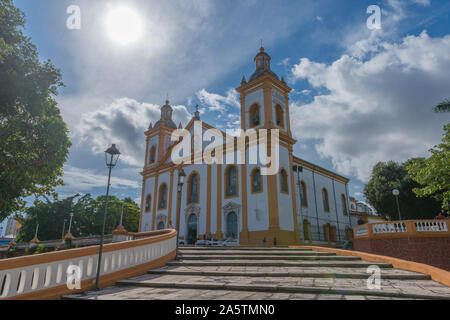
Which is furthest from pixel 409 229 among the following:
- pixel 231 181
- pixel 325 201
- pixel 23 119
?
pixel 23 119

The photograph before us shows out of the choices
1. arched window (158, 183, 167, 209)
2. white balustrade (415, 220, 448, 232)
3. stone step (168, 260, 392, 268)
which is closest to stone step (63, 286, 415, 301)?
stone step (168, 260, 392, 268)

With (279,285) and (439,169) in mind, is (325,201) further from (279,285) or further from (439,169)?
(279,285)

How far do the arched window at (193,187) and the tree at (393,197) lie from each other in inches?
670

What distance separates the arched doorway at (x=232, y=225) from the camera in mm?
19219

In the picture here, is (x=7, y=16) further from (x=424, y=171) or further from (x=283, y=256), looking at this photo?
(x=424, y=171)

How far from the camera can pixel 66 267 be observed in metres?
6.03

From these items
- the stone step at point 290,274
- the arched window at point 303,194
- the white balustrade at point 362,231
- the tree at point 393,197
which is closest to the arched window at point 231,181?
the arched window at point 303,194

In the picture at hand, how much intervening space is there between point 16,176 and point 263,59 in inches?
747

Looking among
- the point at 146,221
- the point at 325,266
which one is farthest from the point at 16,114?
the point at 146,221

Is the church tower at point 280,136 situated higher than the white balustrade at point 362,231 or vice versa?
the church tower at point 280,136

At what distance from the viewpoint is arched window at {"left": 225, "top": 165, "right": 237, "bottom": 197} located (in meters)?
20.5

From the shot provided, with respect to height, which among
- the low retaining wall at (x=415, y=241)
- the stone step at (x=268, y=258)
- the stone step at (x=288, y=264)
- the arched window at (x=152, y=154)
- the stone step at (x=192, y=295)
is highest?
the arched window at (x=152, y=154)

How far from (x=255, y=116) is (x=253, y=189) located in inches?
230

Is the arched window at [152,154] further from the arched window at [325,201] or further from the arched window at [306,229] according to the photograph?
the arched window at [325,201]
